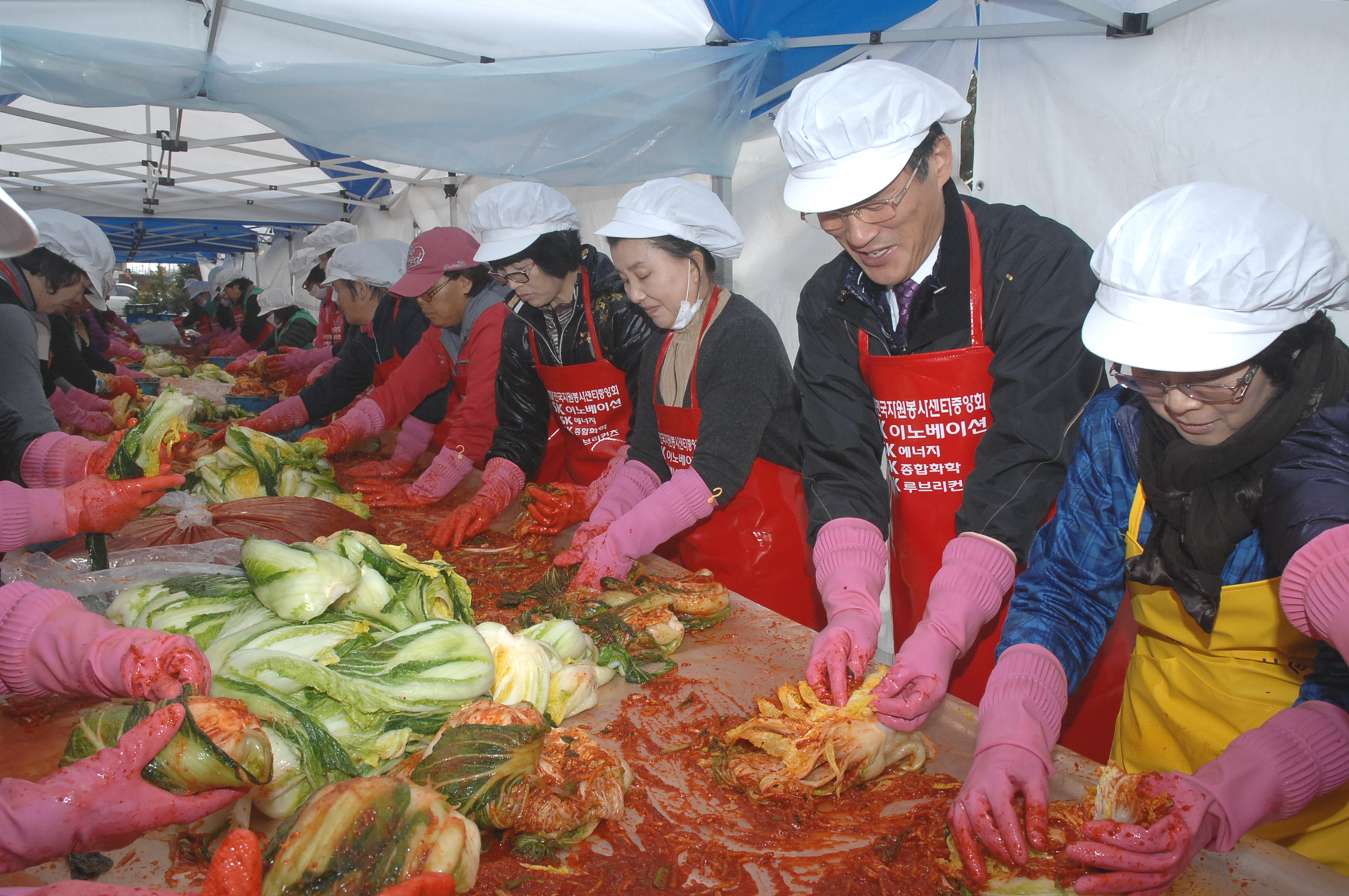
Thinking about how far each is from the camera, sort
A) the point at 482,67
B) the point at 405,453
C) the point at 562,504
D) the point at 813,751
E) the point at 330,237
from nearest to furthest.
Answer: the point at 813,751 → the point at 562,504 → the point at 482,67 → the point at 405,453 → the point at 330,237

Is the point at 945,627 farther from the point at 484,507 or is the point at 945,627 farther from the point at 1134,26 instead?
the point at 484,507

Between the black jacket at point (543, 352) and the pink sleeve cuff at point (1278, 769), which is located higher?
the black jacket at point (543, 352)

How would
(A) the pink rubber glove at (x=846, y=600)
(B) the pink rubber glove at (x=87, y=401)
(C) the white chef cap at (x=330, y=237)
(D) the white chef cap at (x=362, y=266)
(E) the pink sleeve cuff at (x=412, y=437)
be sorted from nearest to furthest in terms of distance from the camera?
(A) the pink rubber glove at (x=846, y=600)
(E) the pink sleeve cuff at (x=412, y=437)
(D) the white chef cap at (x=362, y=266)
(B) the pink rubber glove at (x=87, y=401)
(C) the white chef cap at (x=330, y=237)

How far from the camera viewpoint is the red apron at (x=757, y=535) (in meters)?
3.45

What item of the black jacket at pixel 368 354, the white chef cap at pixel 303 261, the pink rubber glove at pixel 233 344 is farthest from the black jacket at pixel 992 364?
the pink rubber glove at pixel 233 344

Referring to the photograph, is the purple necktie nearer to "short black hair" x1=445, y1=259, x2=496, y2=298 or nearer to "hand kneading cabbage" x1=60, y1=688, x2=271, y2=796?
"hand kneading cabbage" x1=60, y1=688, x2=271, y2=796

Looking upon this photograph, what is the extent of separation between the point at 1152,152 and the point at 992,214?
72 cm

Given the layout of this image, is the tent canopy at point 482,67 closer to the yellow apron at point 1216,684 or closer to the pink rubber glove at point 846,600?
the pink rubber glove at point 846,600

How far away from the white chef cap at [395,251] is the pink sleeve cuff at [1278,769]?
19.2ft

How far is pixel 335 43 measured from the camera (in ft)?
16.6

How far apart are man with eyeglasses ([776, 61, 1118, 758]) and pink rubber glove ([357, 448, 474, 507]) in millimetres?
2319

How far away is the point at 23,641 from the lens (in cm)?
194

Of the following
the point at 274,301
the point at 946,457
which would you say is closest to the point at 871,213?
the point at 946,457

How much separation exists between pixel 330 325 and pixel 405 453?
5070 millimetres
